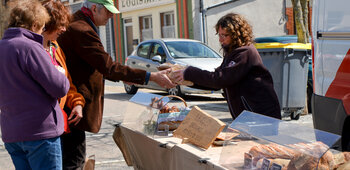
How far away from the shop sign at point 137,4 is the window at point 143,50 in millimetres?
8809

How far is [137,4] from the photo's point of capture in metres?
24.6

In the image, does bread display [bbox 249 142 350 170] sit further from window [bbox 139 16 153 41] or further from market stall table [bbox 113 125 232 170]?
window [bbox 139 16 153 41]

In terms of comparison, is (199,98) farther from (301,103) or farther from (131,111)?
(131,111)

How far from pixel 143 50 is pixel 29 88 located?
1078 cm

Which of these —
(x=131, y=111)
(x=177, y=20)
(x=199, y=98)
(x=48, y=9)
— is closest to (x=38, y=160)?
(x=48, y=9)

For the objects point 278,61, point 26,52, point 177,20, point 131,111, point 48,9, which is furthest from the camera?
point 177,20

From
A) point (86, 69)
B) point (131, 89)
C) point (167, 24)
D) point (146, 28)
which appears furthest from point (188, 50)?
point (146, 28)

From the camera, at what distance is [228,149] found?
2.85m

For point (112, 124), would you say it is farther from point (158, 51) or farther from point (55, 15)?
point (158, 51)

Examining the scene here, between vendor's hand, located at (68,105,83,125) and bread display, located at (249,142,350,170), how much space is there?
51.0 inches

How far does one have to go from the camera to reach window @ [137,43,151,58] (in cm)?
1334

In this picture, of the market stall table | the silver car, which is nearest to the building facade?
the silver car

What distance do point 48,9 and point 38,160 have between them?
3.15ft

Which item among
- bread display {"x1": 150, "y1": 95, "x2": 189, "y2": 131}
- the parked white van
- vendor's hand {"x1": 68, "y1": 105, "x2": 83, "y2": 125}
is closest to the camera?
vendor's hand {"x1": 68, "y1": 105, "x2": 83, "y2": 125}
